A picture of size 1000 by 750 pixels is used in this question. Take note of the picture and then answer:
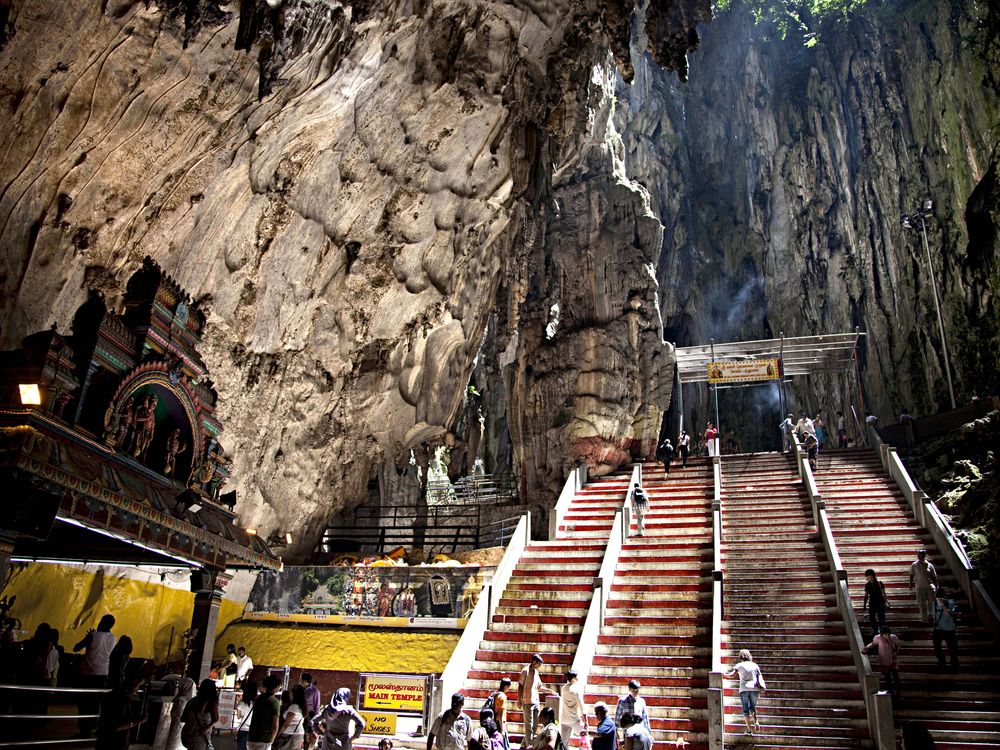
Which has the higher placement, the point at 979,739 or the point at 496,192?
the point at 496,192

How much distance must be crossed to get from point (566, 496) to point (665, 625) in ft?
20.7

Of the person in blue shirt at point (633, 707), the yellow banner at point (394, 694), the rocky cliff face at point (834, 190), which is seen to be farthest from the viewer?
the rocky cliff face at point (834, 190)

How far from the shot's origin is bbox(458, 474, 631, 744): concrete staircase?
1159 centimetres

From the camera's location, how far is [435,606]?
14094mm

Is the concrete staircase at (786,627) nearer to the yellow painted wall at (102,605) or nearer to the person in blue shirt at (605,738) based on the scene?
the person in blue shirt at (605,738)

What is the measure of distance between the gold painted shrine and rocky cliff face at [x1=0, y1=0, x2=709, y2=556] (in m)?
2.03

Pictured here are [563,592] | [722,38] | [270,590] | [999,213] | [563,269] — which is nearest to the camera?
[563,592]

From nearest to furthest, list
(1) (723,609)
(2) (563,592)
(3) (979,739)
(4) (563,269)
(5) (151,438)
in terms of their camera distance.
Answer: (5) (151,438) → (3) (979,739) → (1) (723,609) → (2) (563,592) → (4) (563,269)

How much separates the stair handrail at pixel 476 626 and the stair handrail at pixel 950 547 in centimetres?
782

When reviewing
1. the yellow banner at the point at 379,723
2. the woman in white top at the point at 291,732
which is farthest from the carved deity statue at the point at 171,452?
the yellow banner at the point at 379,723

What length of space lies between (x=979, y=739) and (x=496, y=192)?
520 inches

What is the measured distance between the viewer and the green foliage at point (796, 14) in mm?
34000

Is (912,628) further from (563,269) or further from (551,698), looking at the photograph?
(563,269)

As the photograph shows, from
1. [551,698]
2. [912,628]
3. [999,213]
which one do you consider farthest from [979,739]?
[999,213]
